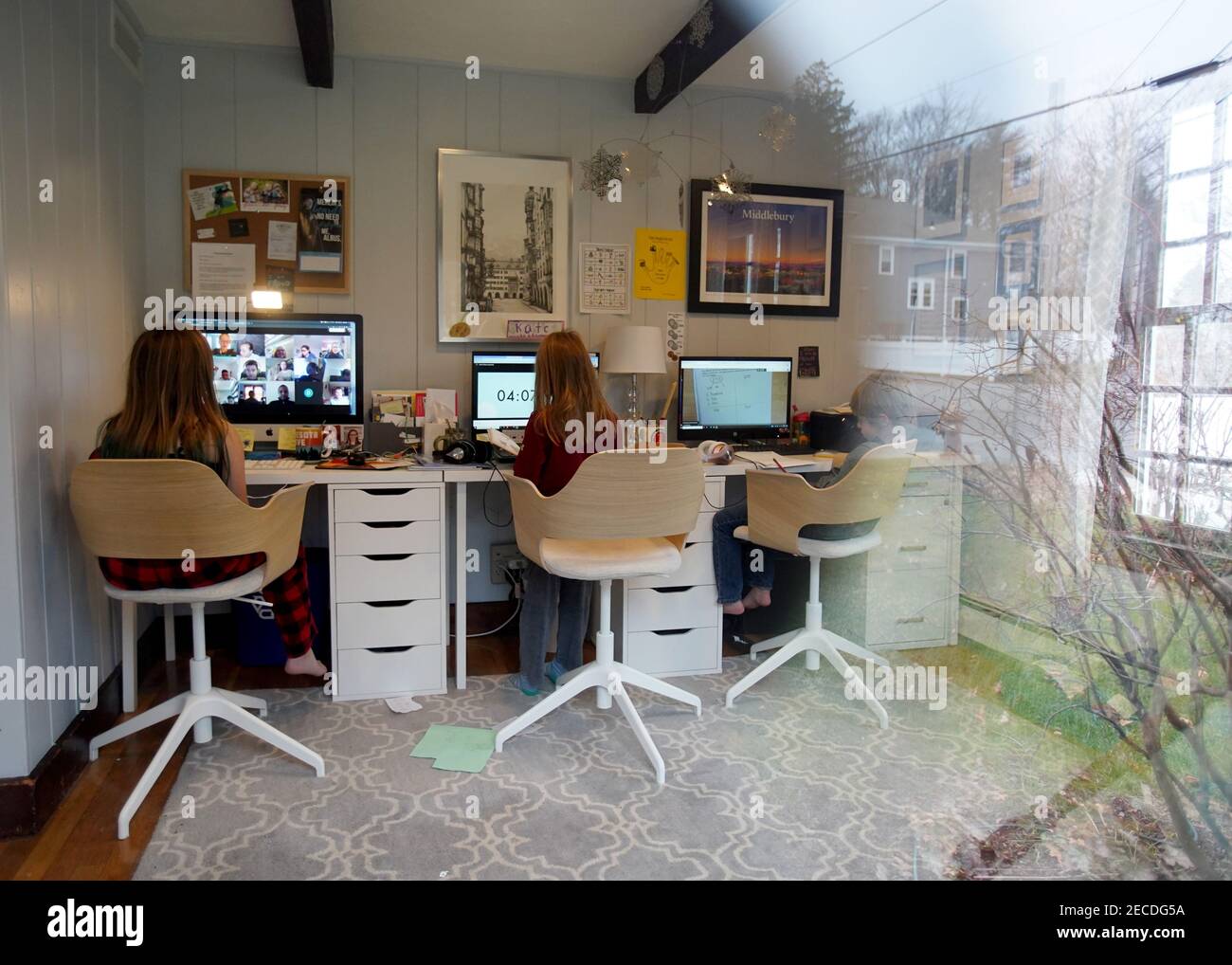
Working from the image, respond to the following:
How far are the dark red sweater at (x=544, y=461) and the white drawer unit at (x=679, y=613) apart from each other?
0.50 m

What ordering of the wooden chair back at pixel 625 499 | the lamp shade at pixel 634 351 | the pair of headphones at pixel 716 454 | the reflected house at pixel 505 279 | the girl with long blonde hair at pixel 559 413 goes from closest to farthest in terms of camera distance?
the wooden chair back at pixel 625 499, the girl with long blonde hair at pixel 559 413, the pair of headphones at pixel 716 454, the lamp shade at pixel 634 351, the reflected house at pixel 505 279

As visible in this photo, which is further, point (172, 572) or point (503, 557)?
point (503, 557)

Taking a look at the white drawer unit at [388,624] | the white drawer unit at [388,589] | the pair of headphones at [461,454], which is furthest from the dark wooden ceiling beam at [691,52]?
the white drawer unit at [388,624]

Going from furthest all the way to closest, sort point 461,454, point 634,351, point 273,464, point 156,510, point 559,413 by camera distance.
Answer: point 634,351 → point 461,454 → point 273,464 → point 559,413 → point 156,510

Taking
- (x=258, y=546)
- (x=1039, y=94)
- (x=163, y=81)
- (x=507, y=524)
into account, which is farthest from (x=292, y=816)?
(x=163, y=81)

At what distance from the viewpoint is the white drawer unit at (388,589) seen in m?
2.83

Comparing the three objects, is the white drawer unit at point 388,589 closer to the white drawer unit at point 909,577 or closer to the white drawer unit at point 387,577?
the white drawer unit at point 387,577

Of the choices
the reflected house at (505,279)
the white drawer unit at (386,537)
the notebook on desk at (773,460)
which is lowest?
the white drawer unit at (386,537)

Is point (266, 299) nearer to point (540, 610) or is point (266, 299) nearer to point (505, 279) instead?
point (505, 279)

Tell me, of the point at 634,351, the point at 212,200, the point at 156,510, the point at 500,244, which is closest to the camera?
the point at 156,510

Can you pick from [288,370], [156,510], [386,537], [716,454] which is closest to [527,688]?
[386,537]

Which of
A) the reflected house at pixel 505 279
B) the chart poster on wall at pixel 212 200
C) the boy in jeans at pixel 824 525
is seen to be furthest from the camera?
the reflected house at pixel 505 279

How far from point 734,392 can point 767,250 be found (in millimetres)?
659

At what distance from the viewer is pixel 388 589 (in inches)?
113
